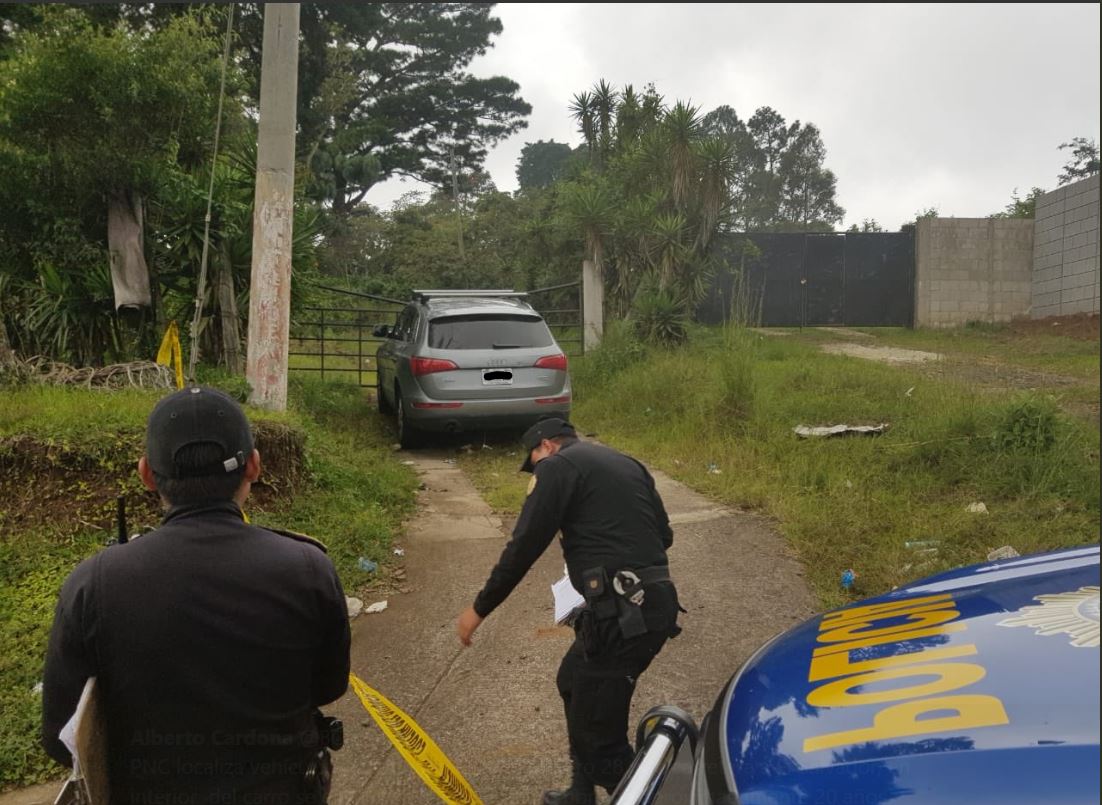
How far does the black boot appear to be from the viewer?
110 inches

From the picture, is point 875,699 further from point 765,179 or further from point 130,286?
point 765,179

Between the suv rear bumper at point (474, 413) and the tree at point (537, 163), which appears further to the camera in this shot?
the tree at point (537, 163)

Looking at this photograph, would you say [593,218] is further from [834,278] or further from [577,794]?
[577,794]

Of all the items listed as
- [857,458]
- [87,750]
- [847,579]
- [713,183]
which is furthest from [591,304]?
[87,750]

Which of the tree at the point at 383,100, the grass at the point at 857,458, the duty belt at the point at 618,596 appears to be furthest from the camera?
the tree at the point at 383,100

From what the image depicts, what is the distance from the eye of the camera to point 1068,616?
1.89 m

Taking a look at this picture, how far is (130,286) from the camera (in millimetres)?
6664

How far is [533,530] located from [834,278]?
1365cm

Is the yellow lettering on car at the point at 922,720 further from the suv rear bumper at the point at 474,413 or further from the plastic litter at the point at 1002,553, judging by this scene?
the suv rear bumper at the point at 474,413

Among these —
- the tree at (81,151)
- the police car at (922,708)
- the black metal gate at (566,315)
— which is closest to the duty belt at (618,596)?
the police car at (922,708)

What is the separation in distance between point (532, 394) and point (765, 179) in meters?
11.2

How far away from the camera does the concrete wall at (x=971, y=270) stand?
14.0 metres

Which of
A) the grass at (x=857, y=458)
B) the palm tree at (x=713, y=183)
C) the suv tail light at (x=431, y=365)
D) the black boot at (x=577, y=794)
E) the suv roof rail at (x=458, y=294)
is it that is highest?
the palm tree at (x=713, y=183)

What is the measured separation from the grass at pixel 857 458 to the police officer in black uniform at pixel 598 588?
7.00 feet
